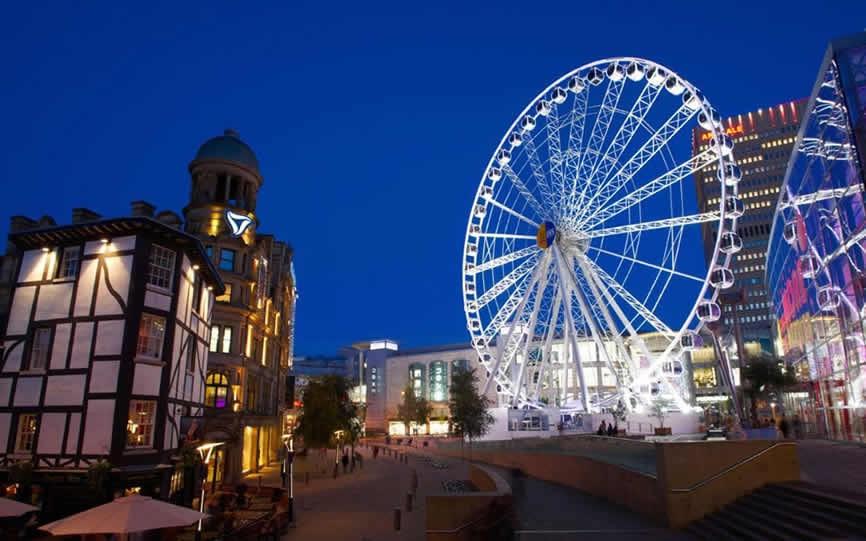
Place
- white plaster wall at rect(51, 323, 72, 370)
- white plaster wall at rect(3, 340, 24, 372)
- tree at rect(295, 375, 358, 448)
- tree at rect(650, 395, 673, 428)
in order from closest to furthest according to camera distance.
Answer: white plaster wall at rect(51, 323, 72, 370), white plaster wall at rect(3, 340, 24, 372), tree at rect(650, 395, 673, 428), tree at rect(295, 375, 358, 448)

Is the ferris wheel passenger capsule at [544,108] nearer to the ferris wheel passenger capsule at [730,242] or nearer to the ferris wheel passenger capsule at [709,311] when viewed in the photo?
the ferris wheel passenger capsule at [730,242]

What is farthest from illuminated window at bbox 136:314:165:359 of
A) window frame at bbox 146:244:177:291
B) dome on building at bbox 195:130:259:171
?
dome on building at bbox 195:130:259:171

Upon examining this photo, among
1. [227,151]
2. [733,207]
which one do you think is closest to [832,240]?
[733,207]

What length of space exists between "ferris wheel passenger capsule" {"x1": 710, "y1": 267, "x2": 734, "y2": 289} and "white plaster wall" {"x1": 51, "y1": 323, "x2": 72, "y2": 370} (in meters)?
32.5

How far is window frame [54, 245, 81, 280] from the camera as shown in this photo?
2614 centimetres

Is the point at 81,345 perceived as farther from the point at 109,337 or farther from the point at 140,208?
the point at 140,208

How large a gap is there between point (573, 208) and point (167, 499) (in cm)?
3056

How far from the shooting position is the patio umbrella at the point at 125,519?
493 inches

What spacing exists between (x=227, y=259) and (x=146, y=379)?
18056mm

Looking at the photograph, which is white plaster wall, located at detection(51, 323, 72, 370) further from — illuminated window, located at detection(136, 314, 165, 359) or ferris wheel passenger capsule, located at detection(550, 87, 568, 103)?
ferris wheel passenger capsule, located at detection(550, 87, 568, 103)

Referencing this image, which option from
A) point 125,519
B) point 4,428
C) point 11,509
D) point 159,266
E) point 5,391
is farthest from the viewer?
point 159,266

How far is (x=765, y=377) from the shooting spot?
163ft

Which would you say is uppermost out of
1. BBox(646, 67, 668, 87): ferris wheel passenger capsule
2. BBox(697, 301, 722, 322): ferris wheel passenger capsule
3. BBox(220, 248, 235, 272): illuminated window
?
BBox(646, 67, 668, 87): ferris wheel passenger capsule

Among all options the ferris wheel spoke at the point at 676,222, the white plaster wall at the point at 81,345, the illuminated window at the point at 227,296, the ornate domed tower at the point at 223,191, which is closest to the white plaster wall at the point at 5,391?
the white plaster wall at the point at 81,345
